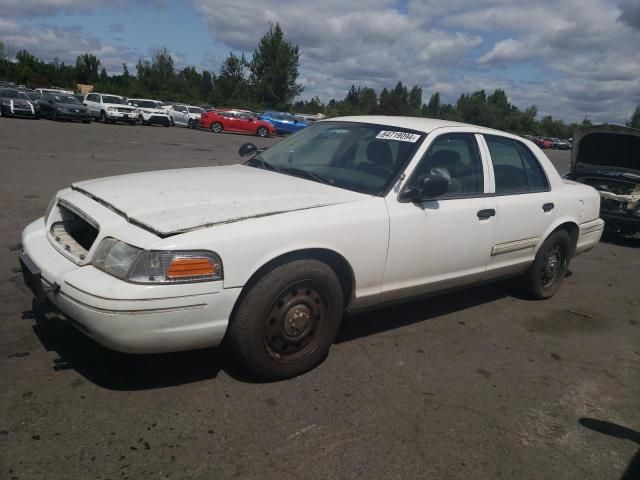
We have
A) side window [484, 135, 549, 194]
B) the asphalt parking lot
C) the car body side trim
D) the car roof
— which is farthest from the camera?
side window [484, 135, 549, 194]

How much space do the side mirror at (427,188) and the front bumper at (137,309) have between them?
1440 millimetres

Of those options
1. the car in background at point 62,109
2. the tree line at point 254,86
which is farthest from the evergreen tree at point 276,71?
the car in background at point 62,109

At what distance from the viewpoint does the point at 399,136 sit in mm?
4027

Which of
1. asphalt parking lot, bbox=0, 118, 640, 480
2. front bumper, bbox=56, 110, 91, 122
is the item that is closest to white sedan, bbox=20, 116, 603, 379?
asphalt parking lot, bbox=0, 118, 640, 480

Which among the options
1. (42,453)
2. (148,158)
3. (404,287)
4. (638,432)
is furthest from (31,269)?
(148,158)

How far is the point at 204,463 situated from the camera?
2.44 metres

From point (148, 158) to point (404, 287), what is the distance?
1110 cm

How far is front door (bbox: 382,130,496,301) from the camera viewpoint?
3.63 m

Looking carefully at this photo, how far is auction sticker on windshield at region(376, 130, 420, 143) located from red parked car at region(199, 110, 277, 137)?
2718 cm

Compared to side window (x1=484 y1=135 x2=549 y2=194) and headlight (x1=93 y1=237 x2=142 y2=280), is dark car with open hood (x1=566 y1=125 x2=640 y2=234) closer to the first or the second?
side window (x1=484 y1=135 x2=549 y2=194)

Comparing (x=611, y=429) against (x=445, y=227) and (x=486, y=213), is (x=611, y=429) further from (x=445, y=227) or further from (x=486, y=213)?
(x=486, y=213)

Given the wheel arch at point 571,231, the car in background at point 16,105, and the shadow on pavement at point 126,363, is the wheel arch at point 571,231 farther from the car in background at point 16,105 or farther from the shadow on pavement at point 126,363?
the car in background at point 16,105

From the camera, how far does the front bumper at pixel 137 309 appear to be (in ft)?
8.59

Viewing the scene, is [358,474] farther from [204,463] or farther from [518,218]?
[518,218]
